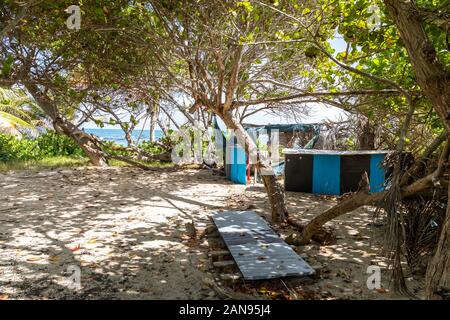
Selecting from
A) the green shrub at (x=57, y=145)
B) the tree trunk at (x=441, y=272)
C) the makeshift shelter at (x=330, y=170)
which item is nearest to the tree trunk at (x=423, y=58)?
A: the tree trunk at (x=441, y=272)

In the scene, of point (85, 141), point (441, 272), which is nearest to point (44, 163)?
point (85, 141)

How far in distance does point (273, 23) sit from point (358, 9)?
266cm

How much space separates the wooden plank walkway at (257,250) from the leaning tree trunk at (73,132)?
376 inches

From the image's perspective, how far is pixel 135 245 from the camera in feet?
19.3

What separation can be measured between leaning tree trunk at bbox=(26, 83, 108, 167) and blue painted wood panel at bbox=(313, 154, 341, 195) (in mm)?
9244

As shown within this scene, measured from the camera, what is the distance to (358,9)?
5367 mm

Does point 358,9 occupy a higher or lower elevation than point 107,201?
higher

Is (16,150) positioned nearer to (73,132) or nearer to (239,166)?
(73,132)

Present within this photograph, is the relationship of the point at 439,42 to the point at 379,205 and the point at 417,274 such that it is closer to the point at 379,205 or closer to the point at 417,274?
the point at 379,205

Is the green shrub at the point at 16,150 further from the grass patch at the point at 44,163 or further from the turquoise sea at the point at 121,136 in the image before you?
the turquoise sea at the point at 121,136

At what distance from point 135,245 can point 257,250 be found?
7.03 ft

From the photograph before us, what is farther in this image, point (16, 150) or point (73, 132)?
point (16, 150)

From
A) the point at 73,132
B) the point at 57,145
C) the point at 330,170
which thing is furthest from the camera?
the point at 57,145
